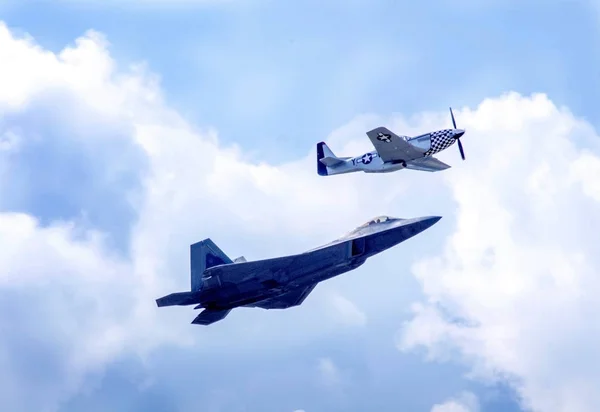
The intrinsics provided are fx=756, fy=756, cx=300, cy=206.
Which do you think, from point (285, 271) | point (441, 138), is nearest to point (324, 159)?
point (441, 138)

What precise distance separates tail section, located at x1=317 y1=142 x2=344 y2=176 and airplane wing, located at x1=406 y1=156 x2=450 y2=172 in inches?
400

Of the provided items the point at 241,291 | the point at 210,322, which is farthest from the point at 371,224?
the point at 210,322

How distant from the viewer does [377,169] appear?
92562 millimetres

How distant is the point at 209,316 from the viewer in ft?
190

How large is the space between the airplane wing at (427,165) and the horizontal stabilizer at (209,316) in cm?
4089

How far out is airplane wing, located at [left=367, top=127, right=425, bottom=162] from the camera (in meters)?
86.3

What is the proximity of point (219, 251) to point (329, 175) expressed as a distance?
44910 mm

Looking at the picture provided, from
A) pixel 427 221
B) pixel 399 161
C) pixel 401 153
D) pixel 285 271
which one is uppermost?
pixel 401 153

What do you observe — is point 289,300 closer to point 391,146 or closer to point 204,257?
point 204,257

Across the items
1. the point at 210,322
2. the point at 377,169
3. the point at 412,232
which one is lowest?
the point at 210,322

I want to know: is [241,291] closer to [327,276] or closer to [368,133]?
[327,276]

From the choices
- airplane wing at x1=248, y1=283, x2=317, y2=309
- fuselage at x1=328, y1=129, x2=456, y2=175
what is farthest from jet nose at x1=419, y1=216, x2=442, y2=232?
fuselage at x1=328, y1=129, x2=456, y2=175

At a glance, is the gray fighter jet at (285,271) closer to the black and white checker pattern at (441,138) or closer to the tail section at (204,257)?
the tail section at (204,257)

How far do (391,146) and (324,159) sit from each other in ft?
50.3
